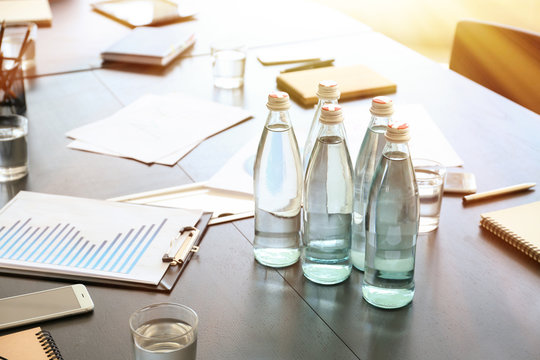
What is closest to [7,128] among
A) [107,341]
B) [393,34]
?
[107,341]

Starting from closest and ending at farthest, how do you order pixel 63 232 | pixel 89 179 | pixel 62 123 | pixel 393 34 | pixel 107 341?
pixel 107 341, pixel 63 232, pixel 89 179, pixel 62 123, pixel 393 34

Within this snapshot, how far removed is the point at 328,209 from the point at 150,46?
1114 millimetres

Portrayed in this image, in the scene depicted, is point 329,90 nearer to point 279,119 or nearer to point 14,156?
point 279,119

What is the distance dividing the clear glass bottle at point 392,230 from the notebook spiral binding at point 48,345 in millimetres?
400

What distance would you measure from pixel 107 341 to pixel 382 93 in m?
1.04

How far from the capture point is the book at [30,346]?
0.79m

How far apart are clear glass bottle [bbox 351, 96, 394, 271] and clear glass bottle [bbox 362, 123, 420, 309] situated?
0.07 m

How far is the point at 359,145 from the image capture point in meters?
1.36

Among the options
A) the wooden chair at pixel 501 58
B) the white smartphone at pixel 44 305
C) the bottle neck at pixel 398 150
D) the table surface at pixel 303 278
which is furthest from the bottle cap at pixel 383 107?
the wooden chair at pixel 501 58

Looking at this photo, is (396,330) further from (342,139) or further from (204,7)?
(204,7)

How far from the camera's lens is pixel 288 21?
2191mm

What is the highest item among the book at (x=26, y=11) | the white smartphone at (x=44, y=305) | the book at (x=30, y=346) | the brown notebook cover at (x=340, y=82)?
the book at (x=26, y=11)

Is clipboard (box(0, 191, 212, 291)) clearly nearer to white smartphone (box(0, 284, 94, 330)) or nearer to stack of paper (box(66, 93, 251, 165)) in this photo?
white smartphone (box(0, 284, 94, 330))

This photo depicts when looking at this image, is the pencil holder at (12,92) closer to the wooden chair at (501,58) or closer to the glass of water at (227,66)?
the glass of water at (227,66)
